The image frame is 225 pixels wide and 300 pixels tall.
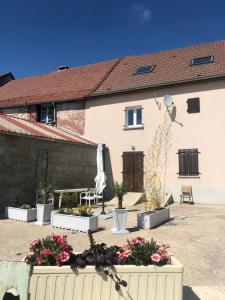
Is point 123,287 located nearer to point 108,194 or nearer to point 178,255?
point 178,255

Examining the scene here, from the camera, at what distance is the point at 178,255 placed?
670 centimetres

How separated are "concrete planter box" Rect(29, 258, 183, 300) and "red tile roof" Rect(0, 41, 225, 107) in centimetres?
1291

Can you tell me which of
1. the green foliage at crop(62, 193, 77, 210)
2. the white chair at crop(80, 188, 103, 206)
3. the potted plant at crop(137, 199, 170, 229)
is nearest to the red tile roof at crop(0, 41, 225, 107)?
the white chair at crop(80, 188, 103, 206)

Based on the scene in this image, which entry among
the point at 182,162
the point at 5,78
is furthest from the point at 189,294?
the point at 5,78

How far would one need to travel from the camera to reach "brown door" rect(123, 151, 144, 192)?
16.6m

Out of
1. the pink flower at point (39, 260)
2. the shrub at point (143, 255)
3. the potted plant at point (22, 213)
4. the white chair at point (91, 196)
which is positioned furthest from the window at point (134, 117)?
Result: the pink flower at point (39, 260)

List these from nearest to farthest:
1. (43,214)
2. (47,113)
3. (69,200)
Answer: (43,214)
(69,200)
(47,113)

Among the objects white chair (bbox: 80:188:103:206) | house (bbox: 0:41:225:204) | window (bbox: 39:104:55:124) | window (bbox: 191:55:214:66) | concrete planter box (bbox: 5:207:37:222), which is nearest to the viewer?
concrete planter box (bbox: 5:207:37:222)

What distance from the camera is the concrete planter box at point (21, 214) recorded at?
1042cm

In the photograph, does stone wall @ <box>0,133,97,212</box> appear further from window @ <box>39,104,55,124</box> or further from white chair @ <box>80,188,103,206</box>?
window @ <box>39,104,55,124</box>

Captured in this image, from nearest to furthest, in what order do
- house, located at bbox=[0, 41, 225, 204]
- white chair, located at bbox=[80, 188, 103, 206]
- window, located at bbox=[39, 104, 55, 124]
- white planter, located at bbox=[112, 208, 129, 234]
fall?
white planter, located at bbox=[112, 208, 129, 234], white chair, located at bbox=[80, 188, 103, 206], house, located at bbox=[0, 41, 225, 204], window, located at bbox=[39, 104, 55, 124]

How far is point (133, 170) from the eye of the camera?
55.2 feet

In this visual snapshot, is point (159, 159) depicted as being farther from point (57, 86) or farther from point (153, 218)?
point (57, 86)

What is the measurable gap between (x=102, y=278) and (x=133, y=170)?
13204mm
